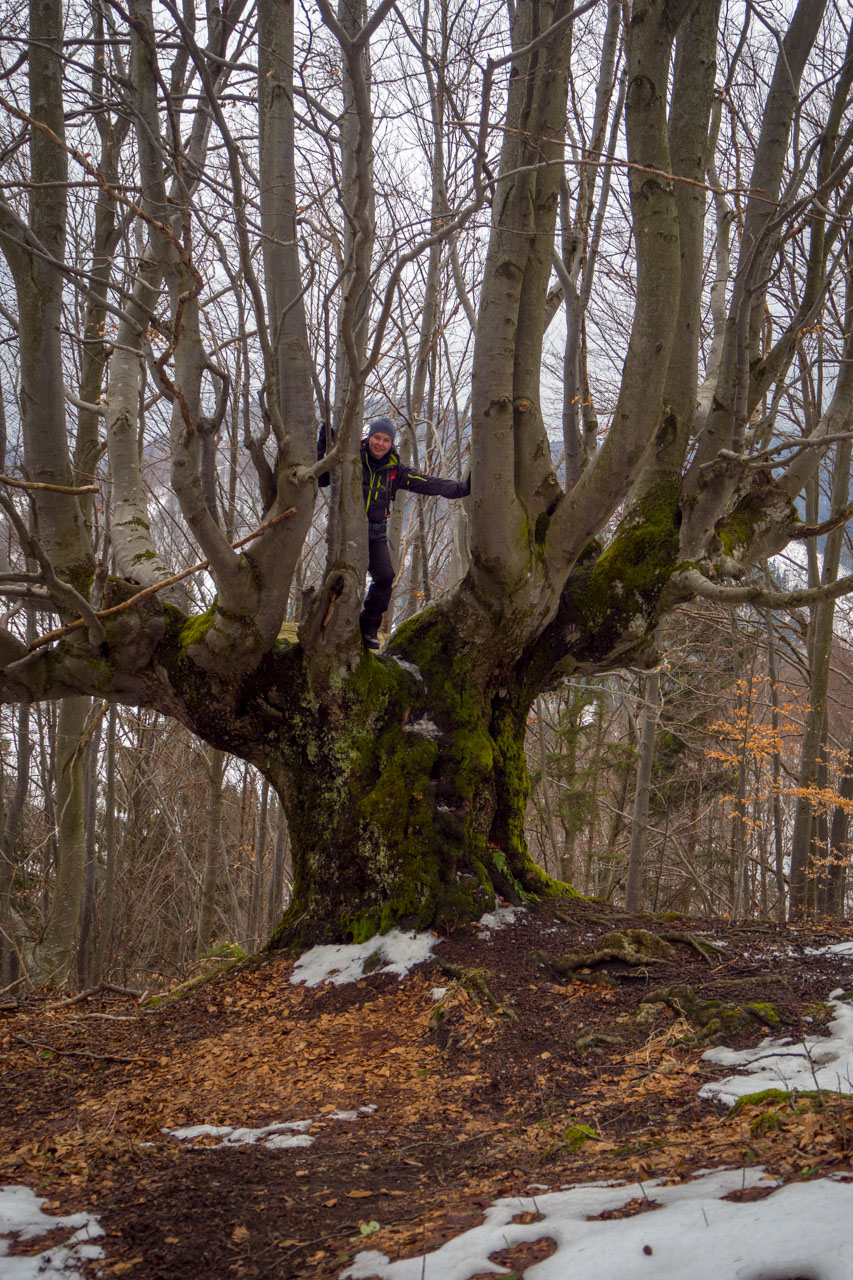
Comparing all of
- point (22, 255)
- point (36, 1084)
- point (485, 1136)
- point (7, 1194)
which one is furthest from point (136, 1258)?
point (22, 255)

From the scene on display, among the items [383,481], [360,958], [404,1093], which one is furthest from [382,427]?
[404,1093]

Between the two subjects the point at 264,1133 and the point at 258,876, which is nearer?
the point at 264,1133

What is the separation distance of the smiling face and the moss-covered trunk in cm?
110

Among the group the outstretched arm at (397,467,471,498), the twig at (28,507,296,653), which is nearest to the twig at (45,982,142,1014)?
the twig at (28,507,296,653)

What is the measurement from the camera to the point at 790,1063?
2785 millimetres

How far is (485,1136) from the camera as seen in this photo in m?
2.62

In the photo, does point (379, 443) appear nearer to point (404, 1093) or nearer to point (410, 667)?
point (410, 667)

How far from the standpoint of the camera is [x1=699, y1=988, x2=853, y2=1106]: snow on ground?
256 cm

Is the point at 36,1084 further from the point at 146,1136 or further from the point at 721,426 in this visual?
the point at 721,426


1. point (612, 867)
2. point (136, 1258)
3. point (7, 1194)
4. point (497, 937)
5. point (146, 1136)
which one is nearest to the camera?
point (136, 1258)

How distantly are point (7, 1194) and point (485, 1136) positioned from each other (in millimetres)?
1468

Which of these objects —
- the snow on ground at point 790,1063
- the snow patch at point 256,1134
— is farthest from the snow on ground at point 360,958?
the snow on ground at point 790,1063

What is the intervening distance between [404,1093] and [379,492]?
3.35m

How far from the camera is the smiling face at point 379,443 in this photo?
4.90 m
